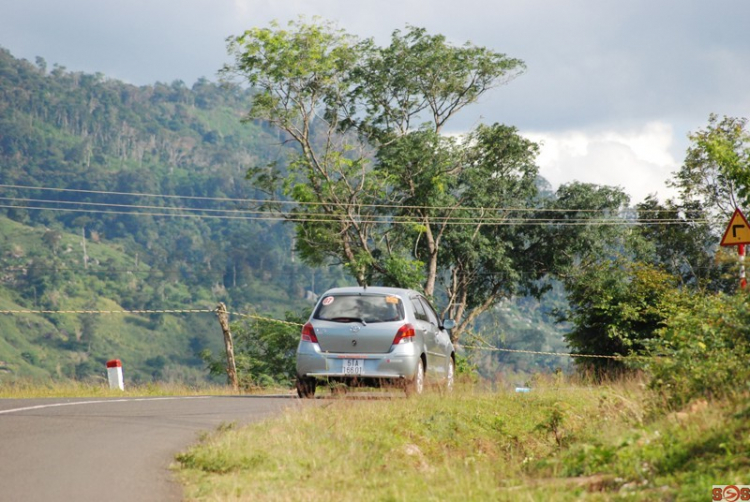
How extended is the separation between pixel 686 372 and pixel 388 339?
562 centimetres

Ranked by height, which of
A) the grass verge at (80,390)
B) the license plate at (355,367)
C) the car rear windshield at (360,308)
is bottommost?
the grass verge at (80,390)

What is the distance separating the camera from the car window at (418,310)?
16.6 meters

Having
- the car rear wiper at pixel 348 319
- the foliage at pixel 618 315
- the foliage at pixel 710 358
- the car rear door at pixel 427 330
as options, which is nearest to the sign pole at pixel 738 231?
the car rear door at pixel 427 330

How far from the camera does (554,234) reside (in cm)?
6069

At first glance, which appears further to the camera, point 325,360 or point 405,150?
point 405,150

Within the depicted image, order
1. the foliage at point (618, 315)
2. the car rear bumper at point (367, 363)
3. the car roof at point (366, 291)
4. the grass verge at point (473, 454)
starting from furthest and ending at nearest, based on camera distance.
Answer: the foliage at point (618, 315) < the car roof at point (366, 291) < the car rear bumper at point (367, 363) < the grass verge at point (473, 454)

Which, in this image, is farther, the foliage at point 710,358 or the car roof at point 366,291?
the car roof at point 366,291

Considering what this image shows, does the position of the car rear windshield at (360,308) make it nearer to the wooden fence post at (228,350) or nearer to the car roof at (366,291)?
the car roof at (366,291)

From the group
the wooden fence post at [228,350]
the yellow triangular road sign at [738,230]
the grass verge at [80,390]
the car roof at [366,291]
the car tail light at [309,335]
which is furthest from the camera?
the wooden fence post at [228,350]

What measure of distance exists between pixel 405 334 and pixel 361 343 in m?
0.67

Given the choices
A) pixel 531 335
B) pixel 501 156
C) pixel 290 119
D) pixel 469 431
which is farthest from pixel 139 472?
pixel 531 335

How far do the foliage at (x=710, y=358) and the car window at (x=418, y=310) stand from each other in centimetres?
529

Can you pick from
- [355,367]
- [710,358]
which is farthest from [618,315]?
[710,358]

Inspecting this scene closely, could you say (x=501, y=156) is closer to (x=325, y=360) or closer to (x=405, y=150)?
(x=405, y=150)
